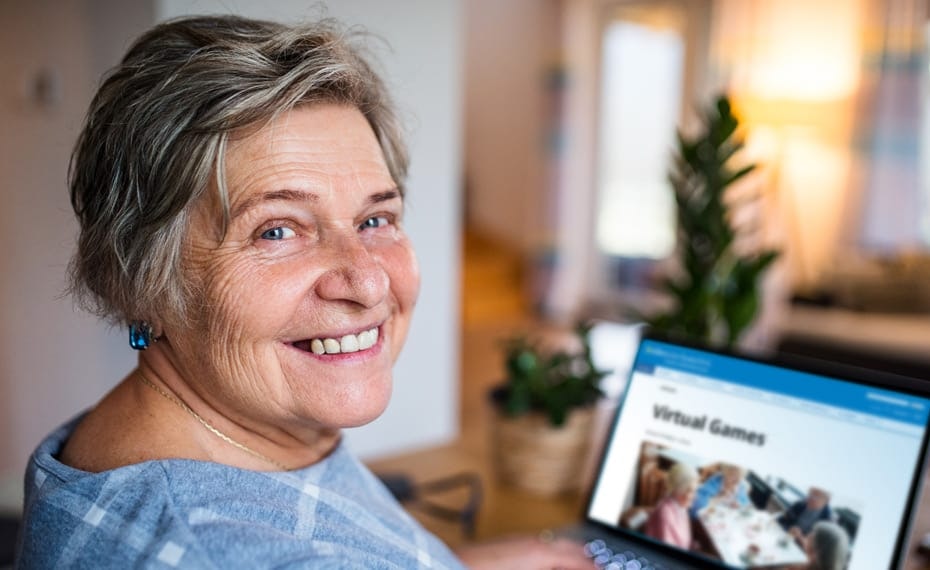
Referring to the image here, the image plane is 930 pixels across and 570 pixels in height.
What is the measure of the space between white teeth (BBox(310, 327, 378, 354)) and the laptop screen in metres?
0.46

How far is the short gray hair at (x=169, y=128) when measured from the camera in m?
0.77

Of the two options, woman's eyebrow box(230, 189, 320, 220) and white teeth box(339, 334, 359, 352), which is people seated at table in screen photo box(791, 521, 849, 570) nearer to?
white teeth box(339, 334, 359, 352)

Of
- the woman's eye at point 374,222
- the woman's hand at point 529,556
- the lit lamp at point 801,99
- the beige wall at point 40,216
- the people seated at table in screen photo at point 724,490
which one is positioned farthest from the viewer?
the lit lamp at point 801,99

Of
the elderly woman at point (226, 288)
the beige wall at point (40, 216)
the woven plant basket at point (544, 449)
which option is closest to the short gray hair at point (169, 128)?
the elderly woman at point (226, 288)

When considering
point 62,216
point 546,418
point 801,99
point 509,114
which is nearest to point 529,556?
point 546,418

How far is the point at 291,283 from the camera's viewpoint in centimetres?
80

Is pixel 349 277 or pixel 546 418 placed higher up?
pixel 349 277

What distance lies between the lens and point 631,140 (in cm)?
641

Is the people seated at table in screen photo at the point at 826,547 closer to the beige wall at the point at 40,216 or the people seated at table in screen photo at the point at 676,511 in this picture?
the people seated at table in screen photo at the point at 676,511

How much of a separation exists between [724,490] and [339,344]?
579 millimetres

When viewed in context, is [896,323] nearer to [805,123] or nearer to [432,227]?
[805,123]

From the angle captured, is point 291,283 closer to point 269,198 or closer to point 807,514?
point 269,198

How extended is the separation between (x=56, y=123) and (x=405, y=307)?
6.85ft

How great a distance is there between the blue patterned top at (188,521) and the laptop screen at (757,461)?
406 millimetres
